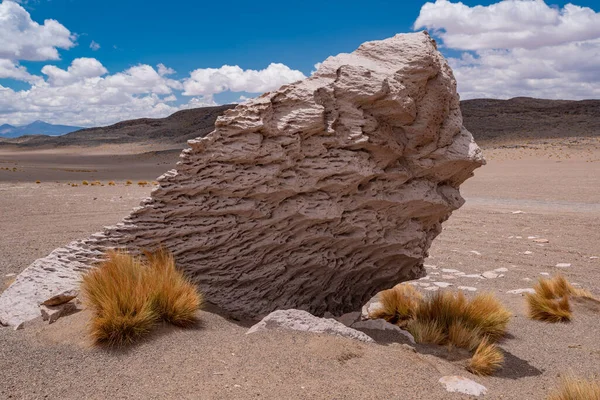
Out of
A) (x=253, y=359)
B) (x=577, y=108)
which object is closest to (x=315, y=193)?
(x=253, y=359)

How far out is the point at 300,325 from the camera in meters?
4.98

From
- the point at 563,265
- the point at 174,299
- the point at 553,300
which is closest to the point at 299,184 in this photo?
the point at 174,299

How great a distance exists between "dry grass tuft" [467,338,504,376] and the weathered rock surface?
98 cm

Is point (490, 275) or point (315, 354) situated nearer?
point (315, 354)

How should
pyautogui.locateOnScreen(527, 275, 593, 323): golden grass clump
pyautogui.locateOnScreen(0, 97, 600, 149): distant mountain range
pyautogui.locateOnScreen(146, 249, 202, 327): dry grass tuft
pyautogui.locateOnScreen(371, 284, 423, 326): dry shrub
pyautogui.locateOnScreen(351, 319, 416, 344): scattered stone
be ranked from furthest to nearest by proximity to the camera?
pyautogui.locateOnScreen(0, 97, 600, 149): distant mountain range
pyautogui.locateOnScreen(527, 275, 593, 323): golden grass clump
pyautogui.locateOnScreen(371, 284, 423, 326): dry shrub
pyautogui.locateOnScreen(351, 319, 416, 344): scattered stone
pyautogui.locateOnScreen(146, 249, 202, 327): dry grass tuft

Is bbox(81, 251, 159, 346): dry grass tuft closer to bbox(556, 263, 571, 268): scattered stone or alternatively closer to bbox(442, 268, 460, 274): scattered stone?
bbox(442, 268, 460, 274): scattered stone

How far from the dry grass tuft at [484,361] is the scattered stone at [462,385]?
54 centimetres

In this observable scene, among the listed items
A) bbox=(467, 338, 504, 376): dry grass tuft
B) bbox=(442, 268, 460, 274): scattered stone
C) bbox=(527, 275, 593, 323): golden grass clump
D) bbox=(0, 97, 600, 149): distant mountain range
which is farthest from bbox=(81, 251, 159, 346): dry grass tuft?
bbox=(0, 97, 600, 149): distant mountain range

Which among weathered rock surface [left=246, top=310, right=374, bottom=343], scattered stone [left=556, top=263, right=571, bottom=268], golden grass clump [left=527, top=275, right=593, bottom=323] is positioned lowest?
scattered stone [left=556, top=263, right=571, bottom=268]

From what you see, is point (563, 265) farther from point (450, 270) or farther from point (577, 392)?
point (577, 392)

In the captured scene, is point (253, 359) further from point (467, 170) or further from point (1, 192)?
point (1, 192)

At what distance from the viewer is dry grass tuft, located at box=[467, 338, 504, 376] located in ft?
16.4

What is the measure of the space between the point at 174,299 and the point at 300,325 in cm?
118

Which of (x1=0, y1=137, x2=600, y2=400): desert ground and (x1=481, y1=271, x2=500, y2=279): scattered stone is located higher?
(x1=0, y1=137, x2=600, y2=400): desert ground
